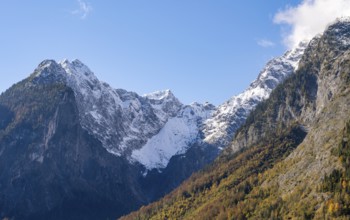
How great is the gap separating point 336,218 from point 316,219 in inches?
382

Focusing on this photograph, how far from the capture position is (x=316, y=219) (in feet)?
655

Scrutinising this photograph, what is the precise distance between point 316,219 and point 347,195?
41.7 feet

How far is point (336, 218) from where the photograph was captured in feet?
627

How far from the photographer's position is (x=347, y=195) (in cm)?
19712

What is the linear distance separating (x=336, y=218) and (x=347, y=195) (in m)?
10.2
